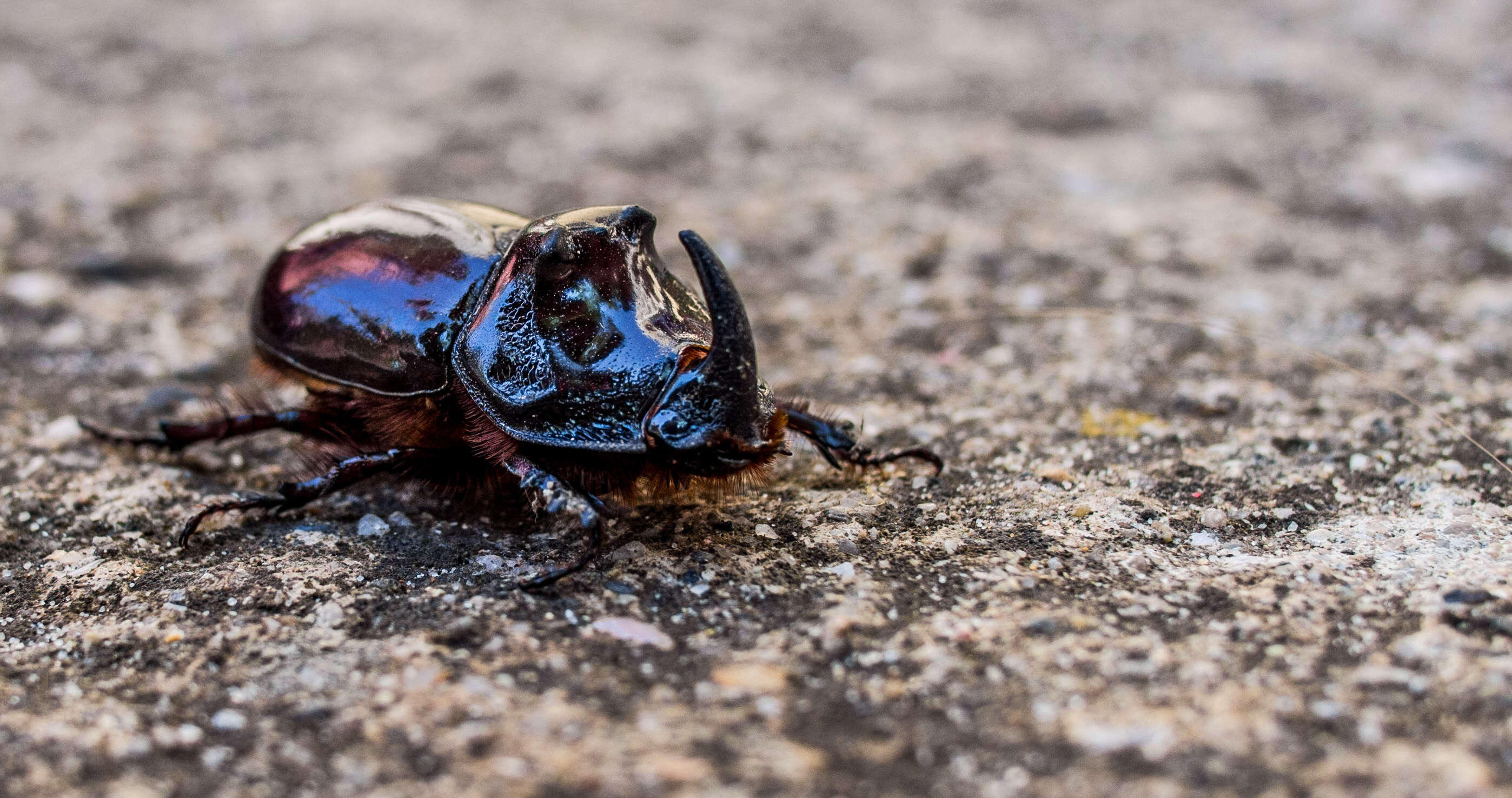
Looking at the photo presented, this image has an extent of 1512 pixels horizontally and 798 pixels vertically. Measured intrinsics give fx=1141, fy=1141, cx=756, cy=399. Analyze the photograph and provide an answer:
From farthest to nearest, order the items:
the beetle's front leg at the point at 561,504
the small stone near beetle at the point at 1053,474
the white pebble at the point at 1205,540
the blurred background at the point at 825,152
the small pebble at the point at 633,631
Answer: the blurred background at the point at 825,152 < the small stone near beetle at the point at 1053,474 < the white pebble at the point at 1205,540 < the beetle's front leg at the point at 561,504 < the small pebble at the point at 633,631

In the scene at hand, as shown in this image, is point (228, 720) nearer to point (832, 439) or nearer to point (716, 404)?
point (716, 404)

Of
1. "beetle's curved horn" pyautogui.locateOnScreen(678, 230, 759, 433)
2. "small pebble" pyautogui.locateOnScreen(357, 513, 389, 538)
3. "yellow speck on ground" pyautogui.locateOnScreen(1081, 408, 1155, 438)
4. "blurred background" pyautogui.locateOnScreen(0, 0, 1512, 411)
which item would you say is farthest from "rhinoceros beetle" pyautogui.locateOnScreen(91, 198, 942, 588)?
"blurred background" pyautogui.locateOnScreen(0, 0, 1512, 411)

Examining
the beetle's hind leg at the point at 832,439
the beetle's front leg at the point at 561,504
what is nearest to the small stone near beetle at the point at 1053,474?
the beetle's hind leg at the point at 832,439

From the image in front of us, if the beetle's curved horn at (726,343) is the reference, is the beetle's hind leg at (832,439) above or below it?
below

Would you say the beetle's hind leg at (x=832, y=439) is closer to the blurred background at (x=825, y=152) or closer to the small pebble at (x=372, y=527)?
the blurred background at (x=825, y=152)

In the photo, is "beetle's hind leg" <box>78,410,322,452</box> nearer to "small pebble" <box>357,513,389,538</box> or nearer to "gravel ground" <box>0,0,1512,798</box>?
"gravel ground" <box>0,0,1512,798</box>

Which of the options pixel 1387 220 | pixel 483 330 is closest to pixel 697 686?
pixel 483 330

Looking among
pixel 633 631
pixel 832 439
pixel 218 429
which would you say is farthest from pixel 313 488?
pixel 832 439
